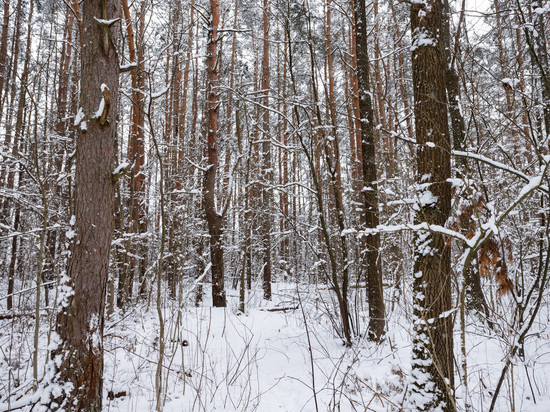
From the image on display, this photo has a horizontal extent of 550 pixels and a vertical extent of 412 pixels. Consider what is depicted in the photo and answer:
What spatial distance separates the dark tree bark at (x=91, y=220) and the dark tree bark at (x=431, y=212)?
2.57 metres

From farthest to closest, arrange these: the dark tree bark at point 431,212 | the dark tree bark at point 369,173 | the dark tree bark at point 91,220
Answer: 1. the dark tree bark at point 369,173
2. the dark tree bark at point 91,220
3. the dark tree bark at point 431,212

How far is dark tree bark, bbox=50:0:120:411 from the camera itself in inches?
100

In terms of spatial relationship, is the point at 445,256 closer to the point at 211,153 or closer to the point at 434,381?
the point at 434,381

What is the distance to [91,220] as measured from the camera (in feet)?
8.94

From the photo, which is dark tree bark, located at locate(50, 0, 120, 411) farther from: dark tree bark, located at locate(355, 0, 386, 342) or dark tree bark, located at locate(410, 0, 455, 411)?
dark tree bark, located at locate(355, 0, 386, 342)

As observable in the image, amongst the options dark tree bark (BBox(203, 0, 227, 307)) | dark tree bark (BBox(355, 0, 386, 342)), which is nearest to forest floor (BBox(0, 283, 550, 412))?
dark tree bark (BBox(355, 0, 386, 342))

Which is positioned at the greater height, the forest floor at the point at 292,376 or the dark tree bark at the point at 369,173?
the dark tree bark at the point at 369,173

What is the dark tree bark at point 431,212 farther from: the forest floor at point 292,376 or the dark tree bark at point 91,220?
the dark tree bark at point 91,220

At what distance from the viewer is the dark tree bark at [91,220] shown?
2.54 meters

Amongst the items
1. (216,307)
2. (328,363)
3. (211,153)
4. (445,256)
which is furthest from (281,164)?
(445,256)

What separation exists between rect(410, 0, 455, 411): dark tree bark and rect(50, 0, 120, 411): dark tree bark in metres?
2.57

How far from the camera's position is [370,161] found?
4809 millimetres

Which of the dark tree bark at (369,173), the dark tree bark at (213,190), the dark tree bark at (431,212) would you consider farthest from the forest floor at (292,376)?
the dark tree bark at (213,190)

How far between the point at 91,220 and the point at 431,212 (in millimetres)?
2846
